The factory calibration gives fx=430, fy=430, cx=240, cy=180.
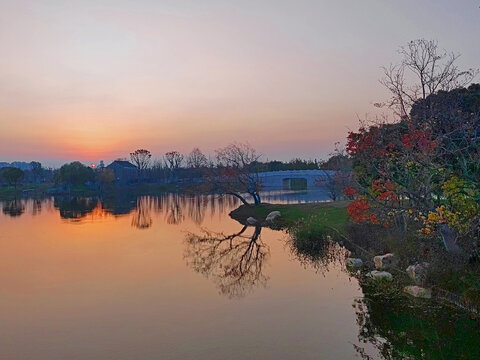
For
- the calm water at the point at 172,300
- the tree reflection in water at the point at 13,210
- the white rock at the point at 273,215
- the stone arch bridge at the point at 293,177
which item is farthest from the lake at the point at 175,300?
the stone arch bridge at the point at 293,177

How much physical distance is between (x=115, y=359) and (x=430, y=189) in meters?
7.89

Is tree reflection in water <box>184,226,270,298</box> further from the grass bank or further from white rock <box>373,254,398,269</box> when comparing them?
white rock <box>373,254,398,269</box>

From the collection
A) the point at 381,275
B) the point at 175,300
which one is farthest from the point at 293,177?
the point at 175,300

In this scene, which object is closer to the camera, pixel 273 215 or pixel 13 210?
pixel 273 215

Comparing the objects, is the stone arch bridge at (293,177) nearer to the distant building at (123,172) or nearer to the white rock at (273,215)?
the white rock at (273,215)

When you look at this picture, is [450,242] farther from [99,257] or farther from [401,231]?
[99,257]

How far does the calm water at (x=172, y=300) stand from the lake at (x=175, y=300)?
0.09 feet

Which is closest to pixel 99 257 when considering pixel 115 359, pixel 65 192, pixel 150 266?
pixel 150 266

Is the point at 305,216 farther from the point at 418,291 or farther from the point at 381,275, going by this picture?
the point at 418,291

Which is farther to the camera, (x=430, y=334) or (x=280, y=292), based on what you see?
(x=280, y=292)

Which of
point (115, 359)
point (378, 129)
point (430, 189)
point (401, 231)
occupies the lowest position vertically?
point (115, 359)

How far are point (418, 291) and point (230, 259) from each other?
7419 mm

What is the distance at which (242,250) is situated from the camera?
1755 centimetres

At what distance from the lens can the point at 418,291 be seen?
9.98m
